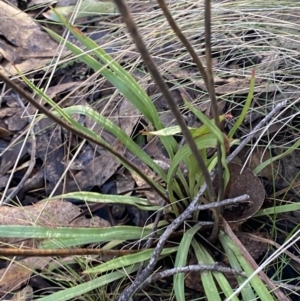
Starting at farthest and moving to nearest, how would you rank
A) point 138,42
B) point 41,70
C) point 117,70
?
point 41,70, point 117,70, point 138,42

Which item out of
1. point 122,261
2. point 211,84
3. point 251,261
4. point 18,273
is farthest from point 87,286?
point 211,84

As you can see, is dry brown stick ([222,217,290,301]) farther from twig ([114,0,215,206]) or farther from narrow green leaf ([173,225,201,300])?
twig ([114,0,215,206])

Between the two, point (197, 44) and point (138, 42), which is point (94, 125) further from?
point (138, 42)

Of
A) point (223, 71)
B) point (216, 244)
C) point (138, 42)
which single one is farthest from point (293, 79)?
point (138, 42)

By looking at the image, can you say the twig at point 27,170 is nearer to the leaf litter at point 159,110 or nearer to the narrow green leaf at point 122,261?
the leaf litter at point 159,110

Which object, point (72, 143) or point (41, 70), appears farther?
point (41, 70)
